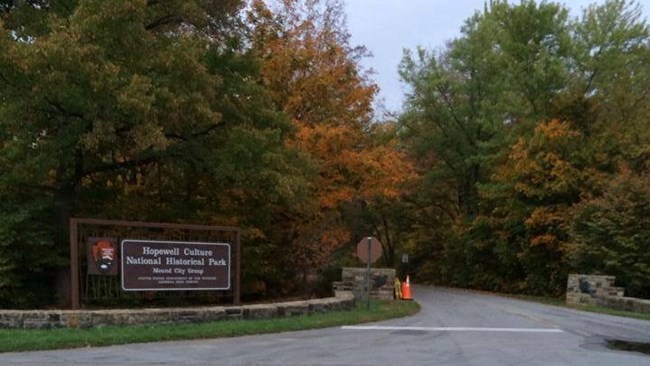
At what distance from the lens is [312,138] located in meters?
24.1

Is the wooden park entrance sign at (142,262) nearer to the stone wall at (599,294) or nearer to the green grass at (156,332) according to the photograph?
the green grass at (156,332)

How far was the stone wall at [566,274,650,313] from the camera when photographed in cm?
2198

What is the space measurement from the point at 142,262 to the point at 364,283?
832 centimetres

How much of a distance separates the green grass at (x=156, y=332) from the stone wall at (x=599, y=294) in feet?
29.8

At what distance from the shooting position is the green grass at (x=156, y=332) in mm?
11820

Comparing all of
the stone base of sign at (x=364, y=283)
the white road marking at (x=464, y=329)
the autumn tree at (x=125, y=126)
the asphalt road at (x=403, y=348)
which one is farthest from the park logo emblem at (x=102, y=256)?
the stone base of sign at (x=364, y=283)

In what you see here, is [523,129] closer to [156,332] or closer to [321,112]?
[321,112]

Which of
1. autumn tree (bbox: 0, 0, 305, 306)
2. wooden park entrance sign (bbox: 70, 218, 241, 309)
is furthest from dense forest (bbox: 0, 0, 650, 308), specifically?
wooden park entrance sign (bbox: 70, 218, 241, 309)

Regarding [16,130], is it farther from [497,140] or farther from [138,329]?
[497,140]

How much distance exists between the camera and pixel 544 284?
34.3m

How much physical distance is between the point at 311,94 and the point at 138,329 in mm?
13295

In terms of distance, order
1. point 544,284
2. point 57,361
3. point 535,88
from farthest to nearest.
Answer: point 535,88 → point 544,284 → point 57,361

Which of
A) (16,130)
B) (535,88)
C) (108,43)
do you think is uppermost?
(535,88)

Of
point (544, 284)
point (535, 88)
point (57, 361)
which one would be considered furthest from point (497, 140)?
point (57, 361)
